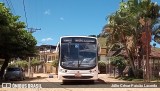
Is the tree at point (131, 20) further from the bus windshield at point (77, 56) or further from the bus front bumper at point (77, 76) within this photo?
the bus front bumper at point (77, 76)

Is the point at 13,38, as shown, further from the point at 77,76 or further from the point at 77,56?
the point at 77,76

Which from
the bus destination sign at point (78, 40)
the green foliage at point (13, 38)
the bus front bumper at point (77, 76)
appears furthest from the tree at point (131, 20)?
the bus front bumper at point (77, 76)

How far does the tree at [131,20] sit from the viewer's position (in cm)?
3653

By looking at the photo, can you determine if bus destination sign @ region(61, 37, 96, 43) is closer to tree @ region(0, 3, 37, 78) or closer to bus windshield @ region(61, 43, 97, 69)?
bus windshield @ region(61, 43, 97, 69)

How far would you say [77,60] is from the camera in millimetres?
25062

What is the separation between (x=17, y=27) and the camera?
38.7m

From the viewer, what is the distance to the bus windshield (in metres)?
25.1

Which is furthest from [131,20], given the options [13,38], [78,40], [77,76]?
[77,76]

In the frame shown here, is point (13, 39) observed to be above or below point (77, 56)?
above

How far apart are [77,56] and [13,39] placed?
39.4 feet

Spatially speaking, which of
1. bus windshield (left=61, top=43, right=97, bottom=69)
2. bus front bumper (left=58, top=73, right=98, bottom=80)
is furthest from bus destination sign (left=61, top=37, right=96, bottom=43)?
bus front bumper (left=58, top=73, right=98, bottom=80)

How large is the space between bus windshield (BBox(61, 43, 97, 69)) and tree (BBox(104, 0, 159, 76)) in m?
11.9

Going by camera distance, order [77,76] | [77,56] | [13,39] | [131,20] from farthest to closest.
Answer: [131,20]
[13,39]
[77,56]
[77,76]

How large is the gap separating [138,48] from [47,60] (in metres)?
57.3
